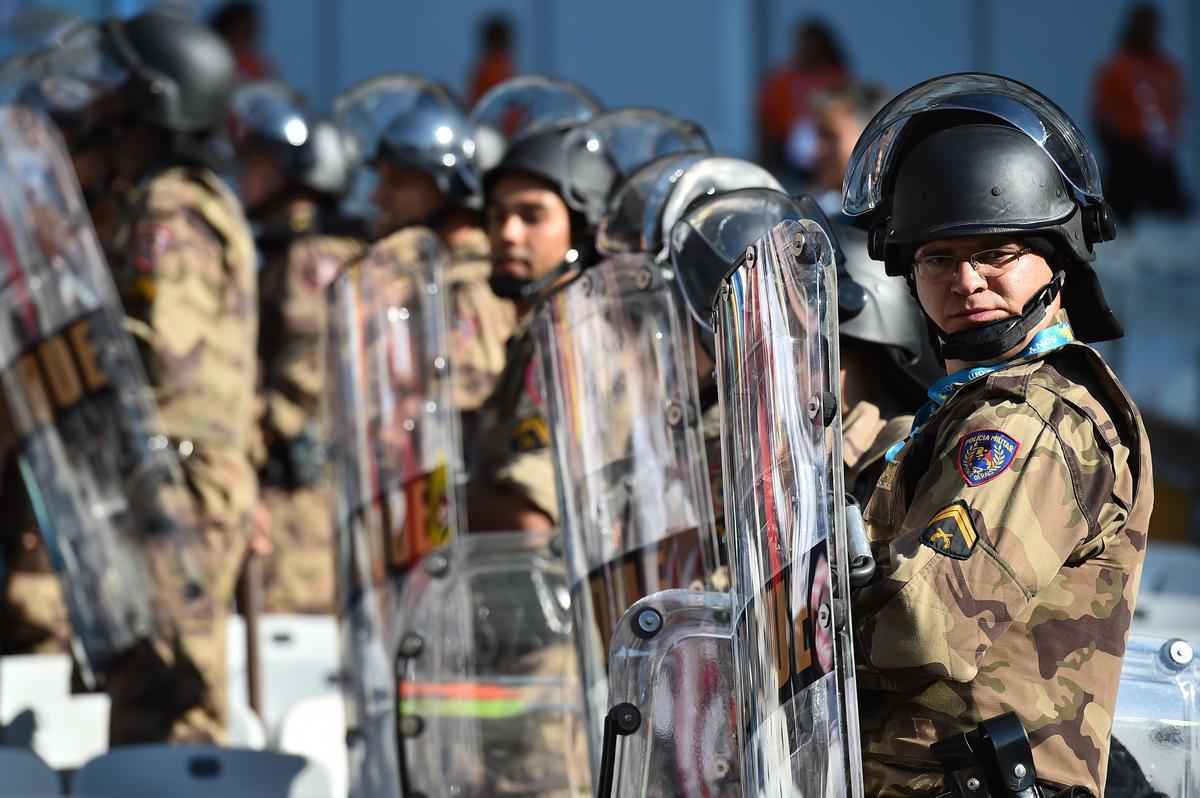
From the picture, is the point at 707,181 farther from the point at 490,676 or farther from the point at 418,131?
the point at 418,131

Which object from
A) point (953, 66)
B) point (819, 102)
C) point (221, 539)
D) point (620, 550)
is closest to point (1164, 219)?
point (953, 66)

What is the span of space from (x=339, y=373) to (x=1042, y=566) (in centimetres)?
241

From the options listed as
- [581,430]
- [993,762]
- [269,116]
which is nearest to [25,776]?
[581,430]

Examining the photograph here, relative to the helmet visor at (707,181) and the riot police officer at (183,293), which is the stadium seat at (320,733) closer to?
the riot police officer at (183,293)

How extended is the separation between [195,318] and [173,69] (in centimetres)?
84

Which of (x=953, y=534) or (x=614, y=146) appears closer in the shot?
(x=953, y=534)

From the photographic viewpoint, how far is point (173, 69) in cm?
615

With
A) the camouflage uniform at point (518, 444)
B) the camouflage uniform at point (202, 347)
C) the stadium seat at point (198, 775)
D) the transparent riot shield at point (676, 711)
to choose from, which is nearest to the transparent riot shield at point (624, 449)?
the transparent riot shield at point (676, 711)

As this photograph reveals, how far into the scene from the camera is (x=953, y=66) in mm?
11930

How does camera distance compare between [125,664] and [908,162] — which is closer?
[908,162]

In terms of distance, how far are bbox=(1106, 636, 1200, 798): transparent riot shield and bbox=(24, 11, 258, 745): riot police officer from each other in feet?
9.60

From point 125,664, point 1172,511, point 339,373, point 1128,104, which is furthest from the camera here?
point 1128,104

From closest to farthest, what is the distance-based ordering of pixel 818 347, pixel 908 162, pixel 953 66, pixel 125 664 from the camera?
pixel 818 347 → pixel 908 162 → pixel 125 664 → pixel 953 66

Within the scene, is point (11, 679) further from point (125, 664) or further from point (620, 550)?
point (620, 550)
